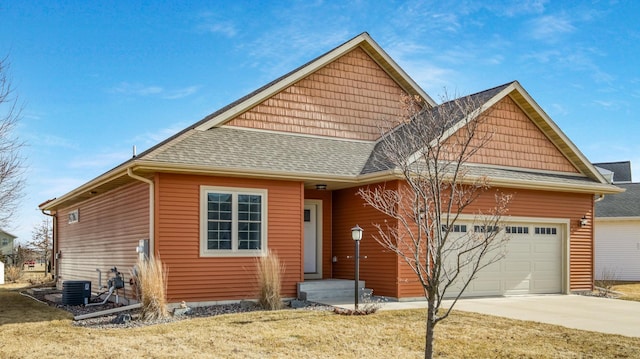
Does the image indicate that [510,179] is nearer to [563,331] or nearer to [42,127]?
[563,331]

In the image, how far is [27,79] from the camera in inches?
595

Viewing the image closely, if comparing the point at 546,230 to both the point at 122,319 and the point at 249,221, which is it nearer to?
the point at 249,221

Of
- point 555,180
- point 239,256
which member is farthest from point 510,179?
point 239,256

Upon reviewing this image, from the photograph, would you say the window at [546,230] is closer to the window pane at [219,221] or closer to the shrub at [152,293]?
the window pane at [219,221]

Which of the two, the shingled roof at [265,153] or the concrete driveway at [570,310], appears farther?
the shingled roof at [265,153]

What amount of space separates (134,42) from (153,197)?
5.24 metres

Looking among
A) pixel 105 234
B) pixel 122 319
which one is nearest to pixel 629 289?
pixel 122 319

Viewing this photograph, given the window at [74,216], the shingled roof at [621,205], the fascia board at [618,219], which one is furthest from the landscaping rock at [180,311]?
the shingled roof at [621,205]

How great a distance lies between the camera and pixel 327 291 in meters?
13.6

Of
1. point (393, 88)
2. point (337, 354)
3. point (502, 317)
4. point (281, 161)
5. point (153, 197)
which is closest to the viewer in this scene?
point (337, 354)

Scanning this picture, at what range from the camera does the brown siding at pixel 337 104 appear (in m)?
15.8

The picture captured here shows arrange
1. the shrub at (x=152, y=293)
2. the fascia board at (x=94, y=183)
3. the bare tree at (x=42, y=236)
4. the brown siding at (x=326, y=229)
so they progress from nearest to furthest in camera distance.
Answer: the shrub at (x=152, y=293), the fascia board at (x=94, y=183), the brown siding at (x=326, y=229), the bare tree at (x=42, y=236)

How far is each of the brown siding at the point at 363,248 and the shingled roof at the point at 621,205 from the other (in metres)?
13.9

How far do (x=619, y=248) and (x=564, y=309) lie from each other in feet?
45.1
